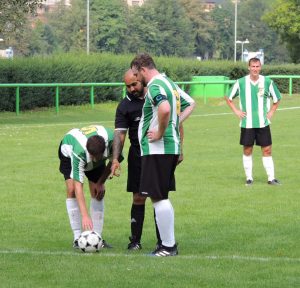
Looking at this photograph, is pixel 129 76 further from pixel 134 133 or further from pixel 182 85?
pixel 182 85

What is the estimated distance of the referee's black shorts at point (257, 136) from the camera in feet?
53.5

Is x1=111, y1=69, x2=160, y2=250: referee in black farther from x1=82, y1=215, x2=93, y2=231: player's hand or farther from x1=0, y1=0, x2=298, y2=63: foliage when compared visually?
x1=0, y1=0, x2=298, y2=63: foliage

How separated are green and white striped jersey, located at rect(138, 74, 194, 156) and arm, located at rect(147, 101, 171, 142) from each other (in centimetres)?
7

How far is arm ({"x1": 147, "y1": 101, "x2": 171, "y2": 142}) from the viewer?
9203 mm

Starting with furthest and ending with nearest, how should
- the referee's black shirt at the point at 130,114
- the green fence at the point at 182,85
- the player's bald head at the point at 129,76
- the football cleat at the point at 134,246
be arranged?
the green fence at the point at 182,85, the football cleat at the point at 134,246, the referee's black shirt at the point at 130,114, the player's bald head at the point at 129,76

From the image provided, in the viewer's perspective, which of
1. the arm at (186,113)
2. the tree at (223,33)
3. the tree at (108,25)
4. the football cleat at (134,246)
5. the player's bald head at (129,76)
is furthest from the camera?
the tree at (223,33)

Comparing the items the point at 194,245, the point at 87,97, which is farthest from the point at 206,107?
the point at 194,245

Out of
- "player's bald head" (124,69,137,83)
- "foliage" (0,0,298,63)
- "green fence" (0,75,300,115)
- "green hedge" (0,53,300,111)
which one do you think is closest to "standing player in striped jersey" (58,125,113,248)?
"player's bald head" (124,69,137,83)

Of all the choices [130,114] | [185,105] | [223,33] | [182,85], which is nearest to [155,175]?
[130,114]

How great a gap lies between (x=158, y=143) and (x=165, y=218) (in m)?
0.72

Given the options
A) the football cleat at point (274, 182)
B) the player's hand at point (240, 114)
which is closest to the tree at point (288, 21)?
the player's hand at point (240, 114)

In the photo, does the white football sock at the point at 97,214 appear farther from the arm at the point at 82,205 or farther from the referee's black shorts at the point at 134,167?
the arm at the point at 82,205

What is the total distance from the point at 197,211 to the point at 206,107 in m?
28.0

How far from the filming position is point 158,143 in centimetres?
949
